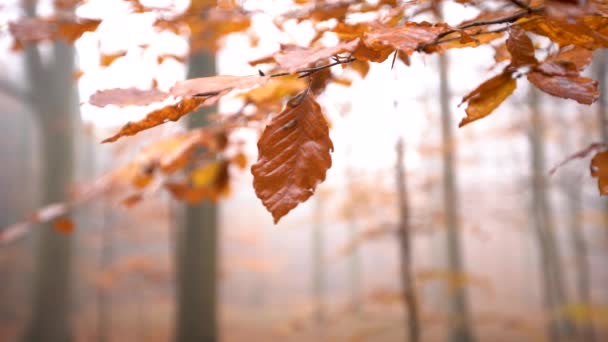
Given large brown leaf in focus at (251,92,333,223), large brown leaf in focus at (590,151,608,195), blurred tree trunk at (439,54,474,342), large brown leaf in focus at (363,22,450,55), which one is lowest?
blurred tree trunk at (439,54,474,342)

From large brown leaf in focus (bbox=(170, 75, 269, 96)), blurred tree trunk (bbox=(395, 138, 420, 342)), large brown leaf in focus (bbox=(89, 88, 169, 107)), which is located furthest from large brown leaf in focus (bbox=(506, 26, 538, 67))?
blurred tree trunk (bbox=(395, 138, 420, 342))

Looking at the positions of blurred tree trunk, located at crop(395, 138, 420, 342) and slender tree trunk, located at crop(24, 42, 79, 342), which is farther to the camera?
slender tree trunk, located at crop(24, 42, 79, 342)

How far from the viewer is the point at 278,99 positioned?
1.10m

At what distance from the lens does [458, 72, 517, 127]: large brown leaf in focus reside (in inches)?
22.6

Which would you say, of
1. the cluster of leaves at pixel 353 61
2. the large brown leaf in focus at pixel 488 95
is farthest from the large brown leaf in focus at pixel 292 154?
the large brown leaf in focus at pixel 488 95

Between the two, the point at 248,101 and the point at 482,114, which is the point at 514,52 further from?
the point at 248,101

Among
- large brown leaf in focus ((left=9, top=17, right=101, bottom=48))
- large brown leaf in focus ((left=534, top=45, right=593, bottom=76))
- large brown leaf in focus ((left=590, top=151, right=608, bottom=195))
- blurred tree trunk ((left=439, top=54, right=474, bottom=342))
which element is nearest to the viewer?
large brown leaf in focus ((left=534, top=45, right=593, bottom=76))

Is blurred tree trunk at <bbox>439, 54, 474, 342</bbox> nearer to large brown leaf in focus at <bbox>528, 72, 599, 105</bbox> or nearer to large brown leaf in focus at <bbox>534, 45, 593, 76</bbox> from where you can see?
large brown leaf in focus at <bbox>534, 45, 593, 76</bbox>

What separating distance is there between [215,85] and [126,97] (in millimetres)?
195

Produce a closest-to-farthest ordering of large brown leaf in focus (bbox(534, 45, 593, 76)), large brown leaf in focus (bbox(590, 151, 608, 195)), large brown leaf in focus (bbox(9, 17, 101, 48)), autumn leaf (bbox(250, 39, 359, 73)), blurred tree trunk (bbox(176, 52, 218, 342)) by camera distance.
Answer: autumn leaf (bbox(250, 39, 359, 73)), large brown leaf in focus (bbox(534, 45, 593, 76)), large brown leaf in focus (bbox(590, 151, 608, 195)), large brown leaf in focus (bbox(9, 17, 101, 48)), blurred tree trunk (bbox(176, 52, 218, 342))

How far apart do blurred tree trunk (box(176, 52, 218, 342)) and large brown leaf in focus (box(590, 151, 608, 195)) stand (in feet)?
10.4

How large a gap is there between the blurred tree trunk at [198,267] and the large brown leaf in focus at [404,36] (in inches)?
124

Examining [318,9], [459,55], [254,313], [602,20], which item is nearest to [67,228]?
[318,9]

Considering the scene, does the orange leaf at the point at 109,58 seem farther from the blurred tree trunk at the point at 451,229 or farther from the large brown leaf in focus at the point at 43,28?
the blurred tree trunk at the point at 451,229
